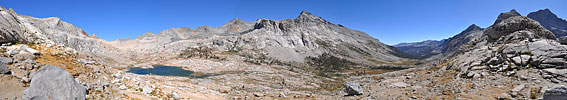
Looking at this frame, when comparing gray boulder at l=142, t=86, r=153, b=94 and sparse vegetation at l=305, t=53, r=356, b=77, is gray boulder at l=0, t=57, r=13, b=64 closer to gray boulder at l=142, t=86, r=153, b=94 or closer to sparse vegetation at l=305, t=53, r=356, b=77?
gray boulder at l=142, t=86, r=153, b=94

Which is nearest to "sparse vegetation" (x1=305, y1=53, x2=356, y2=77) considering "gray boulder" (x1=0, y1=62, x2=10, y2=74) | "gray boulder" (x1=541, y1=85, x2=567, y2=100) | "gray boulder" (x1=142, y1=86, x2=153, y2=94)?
"gray boulder" (x1=541, y1=85, x2=567, y2=100)

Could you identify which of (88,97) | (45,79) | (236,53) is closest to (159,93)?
(88,97)

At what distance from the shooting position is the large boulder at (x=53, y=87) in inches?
308

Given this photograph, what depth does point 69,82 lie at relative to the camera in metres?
9.00

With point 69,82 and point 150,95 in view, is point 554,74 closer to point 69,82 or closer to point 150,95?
point 150,95

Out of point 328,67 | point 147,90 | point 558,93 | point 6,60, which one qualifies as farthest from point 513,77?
point 328,67

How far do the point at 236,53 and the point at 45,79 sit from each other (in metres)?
175

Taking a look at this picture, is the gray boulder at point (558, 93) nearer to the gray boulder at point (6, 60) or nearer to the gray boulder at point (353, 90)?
the gray boulder at point (353, 90)

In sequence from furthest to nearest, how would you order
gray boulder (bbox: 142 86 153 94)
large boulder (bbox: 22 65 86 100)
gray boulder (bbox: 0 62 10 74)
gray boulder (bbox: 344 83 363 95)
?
gray boulder (bbox: 344 83 363 95)
gray boulder (bbox: 142 86 153 94)
gray boulder (bbox: 0 62 10 74)
large boulder (bbox: 22 65 86 100)

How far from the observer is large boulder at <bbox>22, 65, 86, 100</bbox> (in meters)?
7.83

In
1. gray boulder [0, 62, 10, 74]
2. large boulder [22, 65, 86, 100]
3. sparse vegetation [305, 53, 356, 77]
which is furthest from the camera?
sparse vegetation [305, 53, 356, 77]

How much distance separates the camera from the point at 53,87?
8.36 m

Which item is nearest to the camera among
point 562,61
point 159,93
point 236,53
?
point 159,93

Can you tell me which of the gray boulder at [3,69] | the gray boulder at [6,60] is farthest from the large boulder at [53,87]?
the gray boulder at [6,60]
